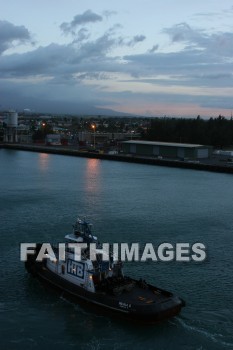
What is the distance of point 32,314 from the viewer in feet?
34.1

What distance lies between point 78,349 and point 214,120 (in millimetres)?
50325

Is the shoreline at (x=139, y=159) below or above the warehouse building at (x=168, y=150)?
below

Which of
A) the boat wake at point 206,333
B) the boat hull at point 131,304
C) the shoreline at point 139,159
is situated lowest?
the boat wake at point 206,333

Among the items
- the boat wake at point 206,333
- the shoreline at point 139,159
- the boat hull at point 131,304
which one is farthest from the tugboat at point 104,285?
the shoreline at point 139,159

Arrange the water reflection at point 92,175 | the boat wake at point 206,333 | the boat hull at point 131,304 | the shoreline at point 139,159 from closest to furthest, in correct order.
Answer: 1. the boat wake at point 206,333
2. the boat hull at point 131,304
3. the water reflection at point 92,175
4. the shoreline at point 139,159

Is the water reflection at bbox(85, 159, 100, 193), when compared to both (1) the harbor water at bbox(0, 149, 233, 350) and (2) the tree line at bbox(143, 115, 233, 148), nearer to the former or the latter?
(1) the harbor water at bbox(0, 149, 233, 350)

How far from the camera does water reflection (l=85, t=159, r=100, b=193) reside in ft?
89.5

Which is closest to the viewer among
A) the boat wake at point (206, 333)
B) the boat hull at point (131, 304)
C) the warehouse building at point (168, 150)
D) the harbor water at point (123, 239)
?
the boat wake at point (206, 333)

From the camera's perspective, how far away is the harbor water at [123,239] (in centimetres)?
963

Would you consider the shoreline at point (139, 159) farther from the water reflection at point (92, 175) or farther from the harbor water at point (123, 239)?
the water reflection at point (92, 175)

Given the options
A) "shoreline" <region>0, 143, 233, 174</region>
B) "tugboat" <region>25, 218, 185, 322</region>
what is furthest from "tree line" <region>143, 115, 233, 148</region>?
"tugboat" <region>25, 218, 185, 322</region>

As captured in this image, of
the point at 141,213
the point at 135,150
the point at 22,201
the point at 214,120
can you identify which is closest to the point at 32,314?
the point at 141,213

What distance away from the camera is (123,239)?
52.1ft

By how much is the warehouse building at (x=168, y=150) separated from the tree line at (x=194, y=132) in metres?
6.56
